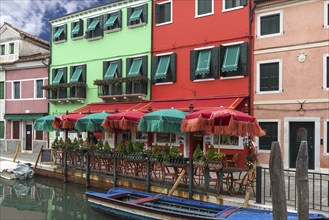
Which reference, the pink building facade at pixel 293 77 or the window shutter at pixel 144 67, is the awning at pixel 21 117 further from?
the pink building facade at pixel 293 77

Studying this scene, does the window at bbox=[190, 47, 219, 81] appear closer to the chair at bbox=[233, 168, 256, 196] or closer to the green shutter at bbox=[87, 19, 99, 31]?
the green shutter at bbox=[87, 19, 99, 31]

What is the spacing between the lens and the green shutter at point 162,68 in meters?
18.3

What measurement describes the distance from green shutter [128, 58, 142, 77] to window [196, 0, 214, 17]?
4.00 m

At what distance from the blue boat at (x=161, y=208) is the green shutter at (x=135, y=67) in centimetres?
887

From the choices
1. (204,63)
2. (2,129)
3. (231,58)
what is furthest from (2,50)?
(231,58)

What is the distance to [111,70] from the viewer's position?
2061 centimetres

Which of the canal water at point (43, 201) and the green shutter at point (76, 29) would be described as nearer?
the canal water at point (43, 201)

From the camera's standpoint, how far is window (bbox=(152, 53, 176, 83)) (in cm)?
1823

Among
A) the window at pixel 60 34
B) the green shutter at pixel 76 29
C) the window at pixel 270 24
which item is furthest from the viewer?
the window at pixel 60 34

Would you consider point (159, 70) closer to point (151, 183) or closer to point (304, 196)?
point (151, 183)

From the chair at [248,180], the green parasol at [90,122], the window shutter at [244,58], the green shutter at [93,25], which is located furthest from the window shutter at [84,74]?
the chair at [248,180]

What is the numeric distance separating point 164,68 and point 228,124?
27.8 feet

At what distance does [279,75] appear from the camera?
49.3 ft

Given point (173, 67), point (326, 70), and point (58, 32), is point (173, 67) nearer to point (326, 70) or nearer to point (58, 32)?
point (326, 70)
